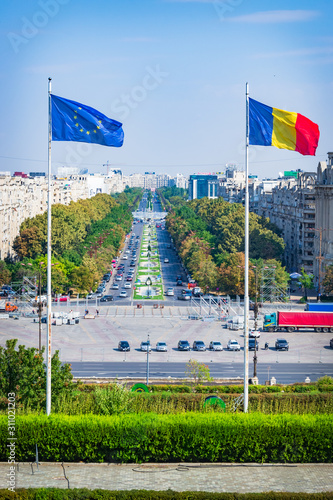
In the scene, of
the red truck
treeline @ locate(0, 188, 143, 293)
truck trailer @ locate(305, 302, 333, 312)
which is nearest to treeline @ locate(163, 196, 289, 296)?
truck trailer @ locate(305, 302, 333, 312)

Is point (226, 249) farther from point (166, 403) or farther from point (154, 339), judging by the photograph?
point (166, 403)

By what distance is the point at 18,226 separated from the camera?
90.2m

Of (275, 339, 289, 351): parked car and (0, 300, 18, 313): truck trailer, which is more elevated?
(0, 300, 18, 313): truck trailer

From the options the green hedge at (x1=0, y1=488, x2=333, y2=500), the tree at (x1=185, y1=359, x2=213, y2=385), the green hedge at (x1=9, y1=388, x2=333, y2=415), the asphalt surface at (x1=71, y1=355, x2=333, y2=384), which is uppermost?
the green hedge at (x1=9, y1=388, x2=333, y2=415)

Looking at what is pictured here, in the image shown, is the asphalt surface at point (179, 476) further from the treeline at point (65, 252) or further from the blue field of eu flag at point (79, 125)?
the treeline at point (65, 252)

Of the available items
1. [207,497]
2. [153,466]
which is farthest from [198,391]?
[207,497]

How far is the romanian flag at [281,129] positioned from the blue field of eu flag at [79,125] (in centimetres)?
426

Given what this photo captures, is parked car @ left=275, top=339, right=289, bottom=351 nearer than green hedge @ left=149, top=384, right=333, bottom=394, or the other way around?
green hedge @ left=149, top=384, right=333, bottom=394

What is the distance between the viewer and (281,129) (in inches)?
865

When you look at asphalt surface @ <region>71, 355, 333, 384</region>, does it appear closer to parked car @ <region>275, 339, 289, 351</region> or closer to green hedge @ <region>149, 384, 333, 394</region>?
parked car @ <region>275, 339, 289, 351</region>

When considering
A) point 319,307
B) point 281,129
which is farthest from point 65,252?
point 281,129

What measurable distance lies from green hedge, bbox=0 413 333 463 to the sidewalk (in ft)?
0.87

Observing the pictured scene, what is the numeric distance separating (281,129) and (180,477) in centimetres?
1077

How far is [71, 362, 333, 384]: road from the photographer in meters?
38.7
